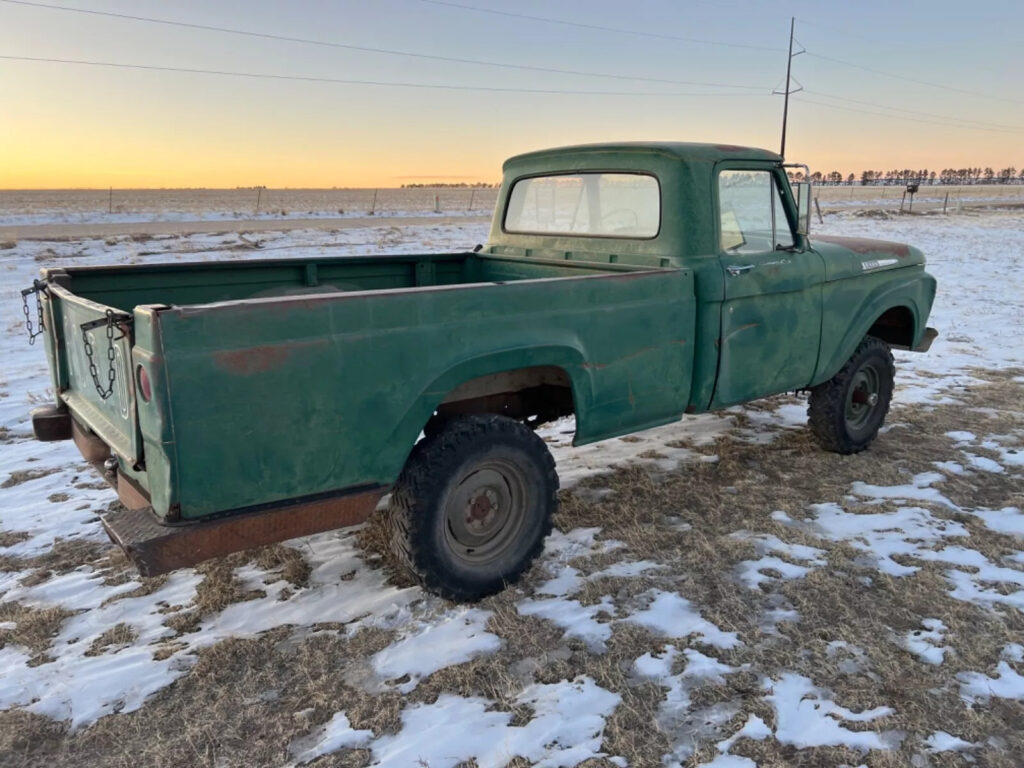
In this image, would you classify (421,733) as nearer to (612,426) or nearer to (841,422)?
(612,426)

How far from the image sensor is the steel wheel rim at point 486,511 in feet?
10.9

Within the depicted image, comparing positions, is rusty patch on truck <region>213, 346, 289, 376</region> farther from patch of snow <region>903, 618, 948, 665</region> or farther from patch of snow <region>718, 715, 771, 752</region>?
patch of snow <region>903, 618, 948, 665</region>

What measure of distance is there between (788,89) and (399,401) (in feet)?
159

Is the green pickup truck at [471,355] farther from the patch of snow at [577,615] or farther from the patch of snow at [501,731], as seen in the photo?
the patch of snow at [501,731]

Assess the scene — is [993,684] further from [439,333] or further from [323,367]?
[323,367]

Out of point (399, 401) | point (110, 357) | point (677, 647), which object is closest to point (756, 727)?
point (677, 647)

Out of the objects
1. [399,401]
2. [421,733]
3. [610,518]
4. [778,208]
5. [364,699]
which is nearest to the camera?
[421,733]

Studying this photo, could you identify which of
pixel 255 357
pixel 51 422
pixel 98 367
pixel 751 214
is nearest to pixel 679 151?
pixel 751 214

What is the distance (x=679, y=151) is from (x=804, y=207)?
0.97m

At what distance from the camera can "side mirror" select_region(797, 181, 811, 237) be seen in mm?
4414

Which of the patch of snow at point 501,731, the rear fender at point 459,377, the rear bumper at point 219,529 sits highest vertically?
the rear fender at point 459,377

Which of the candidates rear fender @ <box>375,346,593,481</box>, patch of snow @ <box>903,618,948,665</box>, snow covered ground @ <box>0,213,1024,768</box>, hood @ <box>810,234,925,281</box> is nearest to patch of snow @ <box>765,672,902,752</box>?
snow covered ground @ <box>0,213,1024,768</box>

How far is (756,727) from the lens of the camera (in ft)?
8.37

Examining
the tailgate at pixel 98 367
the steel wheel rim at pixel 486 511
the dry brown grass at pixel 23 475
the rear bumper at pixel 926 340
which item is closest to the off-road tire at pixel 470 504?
the steel wheel rim at pixel 486 511
